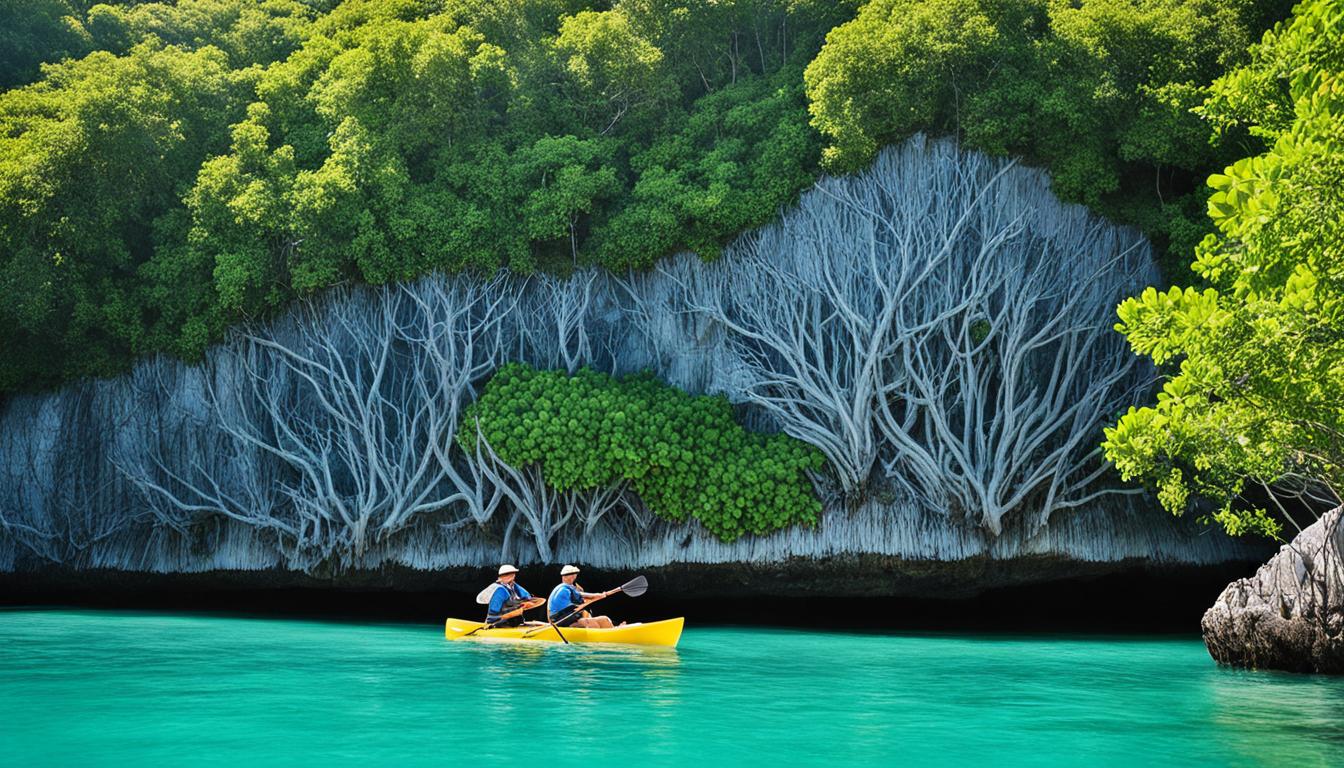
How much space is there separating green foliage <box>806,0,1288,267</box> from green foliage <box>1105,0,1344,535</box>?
16.2 ft

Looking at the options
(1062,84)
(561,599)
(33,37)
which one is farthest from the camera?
(33,37)

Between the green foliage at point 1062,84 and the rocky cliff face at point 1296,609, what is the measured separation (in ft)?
18.2

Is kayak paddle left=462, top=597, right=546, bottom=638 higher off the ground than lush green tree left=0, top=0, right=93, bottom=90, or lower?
lower

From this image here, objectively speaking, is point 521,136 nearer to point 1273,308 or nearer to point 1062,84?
point 1062,84

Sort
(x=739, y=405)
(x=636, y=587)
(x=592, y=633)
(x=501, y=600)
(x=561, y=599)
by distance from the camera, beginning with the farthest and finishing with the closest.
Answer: (x=739, y=405)
(x=501, y=600)
(x=561, y=599)
(x=636, y=587)
(x=592, y=633)

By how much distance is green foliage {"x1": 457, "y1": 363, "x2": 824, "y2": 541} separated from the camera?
1446 cm

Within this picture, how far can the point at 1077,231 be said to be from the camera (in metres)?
15.1

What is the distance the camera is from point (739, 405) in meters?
15.6

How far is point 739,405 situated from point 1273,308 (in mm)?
8810

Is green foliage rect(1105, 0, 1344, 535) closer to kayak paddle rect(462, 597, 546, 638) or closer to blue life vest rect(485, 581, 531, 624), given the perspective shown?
kayak paddle rect(462, 597, 546, 638)

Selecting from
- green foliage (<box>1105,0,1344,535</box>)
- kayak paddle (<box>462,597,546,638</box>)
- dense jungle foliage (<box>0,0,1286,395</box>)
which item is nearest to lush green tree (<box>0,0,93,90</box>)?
dense jungle foliage (<box>0,0,1286,395</box>)

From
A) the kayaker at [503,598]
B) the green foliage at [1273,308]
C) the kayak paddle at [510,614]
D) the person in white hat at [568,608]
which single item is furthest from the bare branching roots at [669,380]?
the green foliage at [1273,308]

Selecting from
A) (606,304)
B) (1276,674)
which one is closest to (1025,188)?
(606,304)

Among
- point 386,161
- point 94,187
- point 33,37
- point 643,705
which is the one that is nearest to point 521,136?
point 386,161
